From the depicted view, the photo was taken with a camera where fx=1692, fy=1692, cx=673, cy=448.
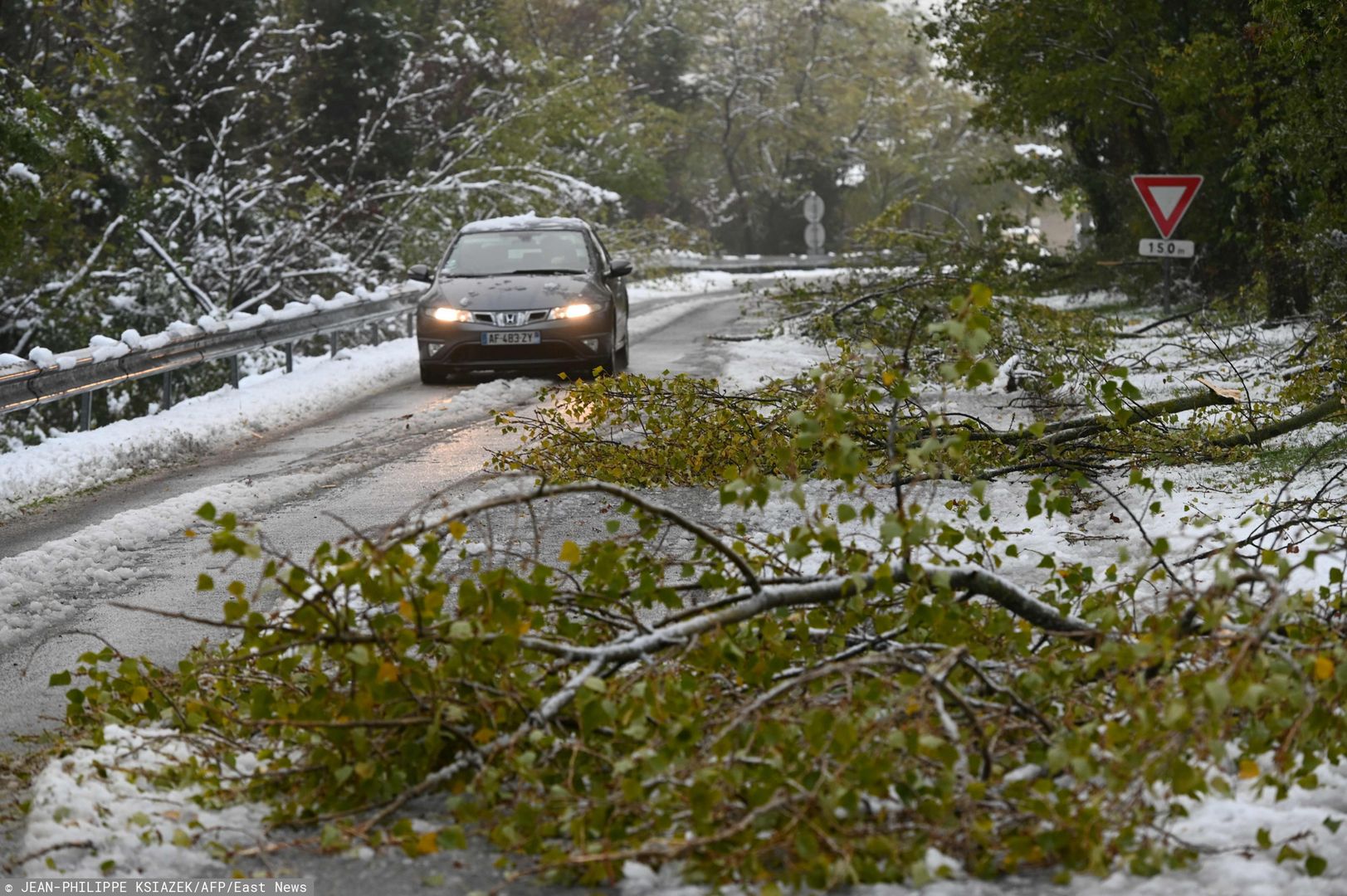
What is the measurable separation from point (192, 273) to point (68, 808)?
21925mm

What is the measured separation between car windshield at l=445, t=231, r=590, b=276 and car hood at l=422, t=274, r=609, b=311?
260mm

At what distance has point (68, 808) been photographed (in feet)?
14.3

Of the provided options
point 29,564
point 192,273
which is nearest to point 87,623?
point 29,564

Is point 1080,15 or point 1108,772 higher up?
point 1080,15

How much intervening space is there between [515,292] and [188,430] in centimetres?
451

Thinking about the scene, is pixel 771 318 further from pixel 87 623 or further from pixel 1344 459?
pixel 87 623

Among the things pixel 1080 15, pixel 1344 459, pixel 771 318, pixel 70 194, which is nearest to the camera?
pixel 1344 459

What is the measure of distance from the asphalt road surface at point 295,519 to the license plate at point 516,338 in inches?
26.1

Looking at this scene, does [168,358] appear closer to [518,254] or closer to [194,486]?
[518,254]

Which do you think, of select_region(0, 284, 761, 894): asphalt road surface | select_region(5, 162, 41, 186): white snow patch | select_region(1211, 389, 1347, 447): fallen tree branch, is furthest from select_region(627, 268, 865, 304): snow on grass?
select_region(1211, 389, 1347, 447): fallen tree branch

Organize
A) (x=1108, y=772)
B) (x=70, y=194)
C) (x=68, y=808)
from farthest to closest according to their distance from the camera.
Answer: (x=70, y=194) < (x=68, y=808) < (x=1108, y=772)

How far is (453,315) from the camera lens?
1695cm

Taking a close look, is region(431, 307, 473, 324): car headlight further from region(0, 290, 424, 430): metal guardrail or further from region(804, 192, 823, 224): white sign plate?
region(804, 192, 823, 224): white sign plate

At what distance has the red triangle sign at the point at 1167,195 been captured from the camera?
1866cm
